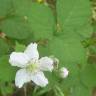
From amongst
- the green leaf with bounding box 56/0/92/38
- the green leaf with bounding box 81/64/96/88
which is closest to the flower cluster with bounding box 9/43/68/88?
A: the green leaf with bounding box 56/0/92/38

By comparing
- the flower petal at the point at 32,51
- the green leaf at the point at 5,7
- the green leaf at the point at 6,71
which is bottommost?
the green leaf at the point at 6,71

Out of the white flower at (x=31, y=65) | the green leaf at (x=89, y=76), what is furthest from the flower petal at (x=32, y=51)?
the green leaf at (x=89, y=76)

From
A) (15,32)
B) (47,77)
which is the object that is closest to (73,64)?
(47,77)

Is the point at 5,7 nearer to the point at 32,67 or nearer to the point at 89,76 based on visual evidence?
the point at 32,67

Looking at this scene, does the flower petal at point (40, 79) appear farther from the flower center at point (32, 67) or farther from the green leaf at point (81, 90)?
the green leaf at point (81, 90)

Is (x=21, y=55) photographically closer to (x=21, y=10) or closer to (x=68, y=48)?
(x=68, y=48)

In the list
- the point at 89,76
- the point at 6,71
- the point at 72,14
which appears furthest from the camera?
the point at 89,76

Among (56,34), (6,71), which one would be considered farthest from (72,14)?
(6,71)
